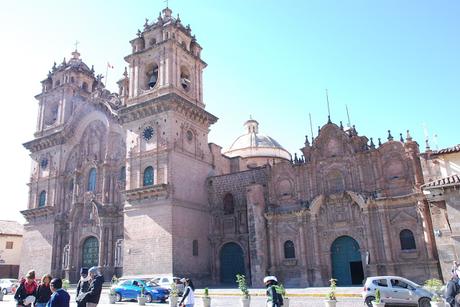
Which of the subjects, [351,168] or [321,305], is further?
[351,168]

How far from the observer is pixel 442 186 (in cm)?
2186

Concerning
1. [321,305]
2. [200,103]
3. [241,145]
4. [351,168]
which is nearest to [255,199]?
[351,168]

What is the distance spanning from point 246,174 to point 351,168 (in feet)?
29.5

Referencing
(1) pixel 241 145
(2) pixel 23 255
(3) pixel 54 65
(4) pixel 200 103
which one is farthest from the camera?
(1) pixel 241 145

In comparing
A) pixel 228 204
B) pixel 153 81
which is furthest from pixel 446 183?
pixel 153 81

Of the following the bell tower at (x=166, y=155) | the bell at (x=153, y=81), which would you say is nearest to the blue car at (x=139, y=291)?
the bell tower at (x=166, y=155)

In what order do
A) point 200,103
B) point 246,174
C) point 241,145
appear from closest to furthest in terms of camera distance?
point 246,174 → point 200,103 → point 241,145

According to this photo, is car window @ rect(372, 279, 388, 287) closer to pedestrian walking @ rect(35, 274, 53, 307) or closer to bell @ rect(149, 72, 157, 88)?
pedestrian walking @ rect(35, 274, 53, 307)

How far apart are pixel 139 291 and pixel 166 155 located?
40.9ft

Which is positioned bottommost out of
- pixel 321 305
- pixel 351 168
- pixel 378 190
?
pixel 321 305

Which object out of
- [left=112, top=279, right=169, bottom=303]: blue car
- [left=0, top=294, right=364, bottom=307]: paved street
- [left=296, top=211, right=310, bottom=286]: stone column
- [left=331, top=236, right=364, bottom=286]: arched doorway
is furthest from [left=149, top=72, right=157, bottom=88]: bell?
[left=0, top=294, right=364, bottom=307]: paved street

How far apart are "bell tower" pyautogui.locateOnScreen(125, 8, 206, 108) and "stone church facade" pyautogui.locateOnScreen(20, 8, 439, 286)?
125mm

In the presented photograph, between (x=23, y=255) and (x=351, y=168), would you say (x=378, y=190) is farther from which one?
(x=23, y=255)

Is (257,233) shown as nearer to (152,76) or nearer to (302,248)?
(302,248)
